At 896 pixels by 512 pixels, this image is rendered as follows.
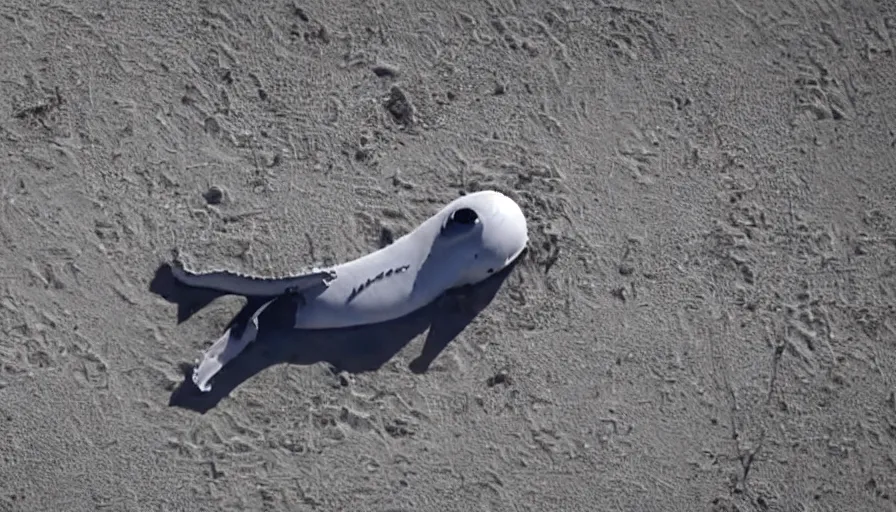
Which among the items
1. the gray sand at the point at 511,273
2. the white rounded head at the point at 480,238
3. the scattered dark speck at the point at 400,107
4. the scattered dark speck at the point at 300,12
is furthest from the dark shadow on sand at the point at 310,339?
the scattered dark speck at the point at 300,12

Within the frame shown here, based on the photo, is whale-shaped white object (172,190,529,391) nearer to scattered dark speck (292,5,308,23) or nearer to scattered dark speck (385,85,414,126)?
scattered dark speck (385,85,414,126)

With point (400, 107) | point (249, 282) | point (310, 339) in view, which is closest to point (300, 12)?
point (400, 107)

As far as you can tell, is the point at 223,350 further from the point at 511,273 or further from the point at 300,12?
the point at 300,12

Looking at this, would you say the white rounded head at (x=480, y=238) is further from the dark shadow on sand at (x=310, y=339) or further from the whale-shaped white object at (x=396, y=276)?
the dark shadow on sand at (x=310, y=339)

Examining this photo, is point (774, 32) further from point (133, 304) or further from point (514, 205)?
point (133, 304)

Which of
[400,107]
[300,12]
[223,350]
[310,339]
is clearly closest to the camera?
[223,350]

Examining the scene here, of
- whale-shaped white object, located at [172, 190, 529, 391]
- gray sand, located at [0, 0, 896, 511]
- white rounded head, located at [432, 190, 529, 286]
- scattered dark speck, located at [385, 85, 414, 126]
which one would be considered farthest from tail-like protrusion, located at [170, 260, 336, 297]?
scattered dark speck, located at [385, 85, 414, 126]

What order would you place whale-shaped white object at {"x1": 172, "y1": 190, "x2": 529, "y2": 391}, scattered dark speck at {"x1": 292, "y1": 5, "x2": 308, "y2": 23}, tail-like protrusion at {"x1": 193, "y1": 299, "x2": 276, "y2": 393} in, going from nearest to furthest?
1. tail-like protrusion at {"x1": 193, "y1": 299, "x2": 276, "y2": 393}
2. whale-shaped white object at {"x1": 172, "y1": 190, "x2": 529, "y2": 391}
3. scattered dark speck at {"x1": 292, "y1": 5, "x2": 308, "y2": 23}
